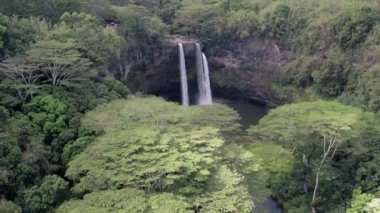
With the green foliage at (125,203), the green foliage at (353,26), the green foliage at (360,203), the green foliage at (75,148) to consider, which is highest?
the green foliage at (353,26)

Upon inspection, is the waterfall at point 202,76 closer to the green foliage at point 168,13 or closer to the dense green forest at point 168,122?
the dense green forest at point 168,122

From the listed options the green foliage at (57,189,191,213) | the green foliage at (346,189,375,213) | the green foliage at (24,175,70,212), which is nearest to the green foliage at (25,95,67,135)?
A: the green foliage at (24,175,70,212)

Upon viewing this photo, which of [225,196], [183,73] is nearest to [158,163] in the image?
[225,196]

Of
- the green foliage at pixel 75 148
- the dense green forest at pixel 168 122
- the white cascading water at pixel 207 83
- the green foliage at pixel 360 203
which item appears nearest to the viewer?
the dense green forest at pixel 168 122

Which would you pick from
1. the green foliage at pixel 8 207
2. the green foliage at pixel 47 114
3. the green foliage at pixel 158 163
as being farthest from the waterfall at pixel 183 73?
the green foliage at pixel 8 207

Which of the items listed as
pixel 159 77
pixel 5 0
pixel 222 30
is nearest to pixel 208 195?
pixel 5 0

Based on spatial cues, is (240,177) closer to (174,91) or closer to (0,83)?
(0,83)

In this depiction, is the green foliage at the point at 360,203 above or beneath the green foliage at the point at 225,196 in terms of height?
beneath

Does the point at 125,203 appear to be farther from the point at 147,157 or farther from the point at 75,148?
the point at 75,148
